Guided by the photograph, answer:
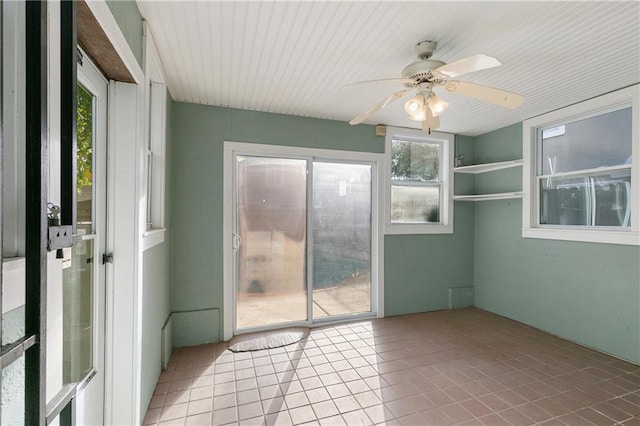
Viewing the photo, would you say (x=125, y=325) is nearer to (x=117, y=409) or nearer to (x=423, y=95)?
(x=117, y=409)

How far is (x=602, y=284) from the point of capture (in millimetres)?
2941

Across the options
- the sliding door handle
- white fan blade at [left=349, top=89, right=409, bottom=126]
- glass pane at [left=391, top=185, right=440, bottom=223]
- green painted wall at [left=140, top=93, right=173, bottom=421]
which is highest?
white fan blade at [left=349, top=89, right=409, bottom=126]

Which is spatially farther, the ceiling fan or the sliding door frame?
the sliding door frame

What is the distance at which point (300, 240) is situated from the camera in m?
3.54

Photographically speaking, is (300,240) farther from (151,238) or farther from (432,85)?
(432,85)

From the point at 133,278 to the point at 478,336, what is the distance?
342 centimetres

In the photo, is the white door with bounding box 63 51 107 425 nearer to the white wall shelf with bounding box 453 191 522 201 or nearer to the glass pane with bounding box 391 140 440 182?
the glass pane with bounding box 391 140 440 182

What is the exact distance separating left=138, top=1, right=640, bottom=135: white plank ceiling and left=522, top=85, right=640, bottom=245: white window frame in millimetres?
141

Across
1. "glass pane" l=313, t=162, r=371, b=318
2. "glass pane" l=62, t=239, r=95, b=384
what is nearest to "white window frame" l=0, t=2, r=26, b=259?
"glass pane" l=62, t=239, r=95, b=384

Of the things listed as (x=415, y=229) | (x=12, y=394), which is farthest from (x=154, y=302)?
(x=415, y=229)

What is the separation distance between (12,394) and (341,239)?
3.20 m

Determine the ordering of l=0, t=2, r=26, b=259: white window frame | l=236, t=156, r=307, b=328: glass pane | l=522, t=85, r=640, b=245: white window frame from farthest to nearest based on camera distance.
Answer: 1. l=236, t=156, r=307, b=328: glass pane
2. l=522, t=85, r=640, b=245: white window frame
3. l=0, t=2, r=26, b=259: white window frame

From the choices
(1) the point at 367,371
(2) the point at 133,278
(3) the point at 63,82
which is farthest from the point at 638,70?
(2) the point at 133,278

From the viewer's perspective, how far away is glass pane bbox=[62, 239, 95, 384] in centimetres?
Result: 132
